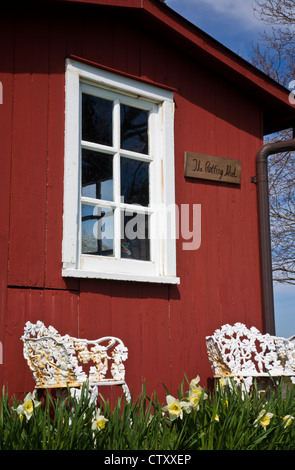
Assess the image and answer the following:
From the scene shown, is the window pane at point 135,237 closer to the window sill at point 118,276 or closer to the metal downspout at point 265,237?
the window sill at point 118,276

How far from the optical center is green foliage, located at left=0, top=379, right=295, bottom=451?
118 inches

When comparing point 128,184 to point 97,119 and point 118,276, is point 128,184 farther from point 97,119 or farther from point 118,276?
point 118,276

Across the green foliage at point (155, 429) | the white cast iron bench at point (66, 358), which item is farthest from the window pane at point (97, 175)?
the green foliage at point (155, 429)

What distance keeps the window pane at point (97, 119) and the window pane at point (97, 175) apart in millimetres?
138

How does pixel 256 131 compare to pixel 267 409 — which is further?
pixel 256 131

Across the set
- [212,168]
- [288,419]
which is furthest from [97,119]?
[288,419]

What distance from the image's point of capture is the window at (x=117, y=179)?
5.07 m

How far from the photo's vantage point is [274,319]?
629 cm

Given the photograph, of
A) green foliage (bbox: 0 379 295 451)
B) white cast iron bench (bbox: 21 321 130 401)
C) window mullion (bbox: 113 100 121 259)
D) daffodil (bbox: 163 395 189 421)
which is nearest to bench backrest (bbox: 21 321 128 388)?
white cast iron bench (bbox: 21 321 130 401)

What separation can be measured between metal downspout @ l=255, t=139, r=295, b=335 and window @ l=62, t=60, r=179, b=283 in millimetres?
1201

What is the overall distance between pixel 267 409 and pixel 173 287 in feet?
7.32

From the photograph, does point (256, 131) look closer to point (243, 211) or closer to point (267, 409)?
point (243, 211)
